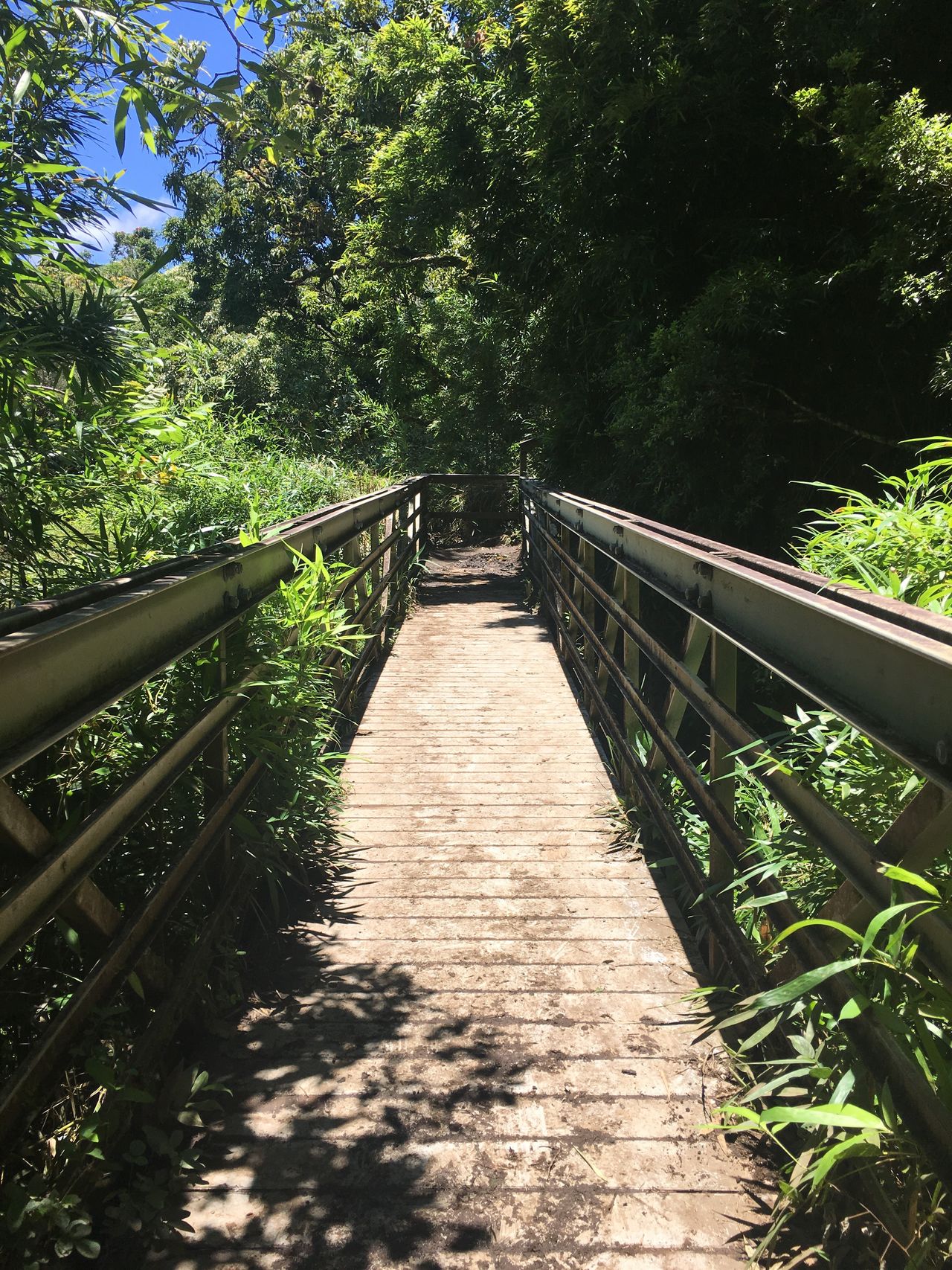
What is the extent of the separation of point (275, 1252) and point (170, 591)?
50.4 inches

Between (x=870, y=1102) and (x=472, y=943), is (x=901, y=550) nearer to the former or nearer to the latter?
(x=870, y=1102)

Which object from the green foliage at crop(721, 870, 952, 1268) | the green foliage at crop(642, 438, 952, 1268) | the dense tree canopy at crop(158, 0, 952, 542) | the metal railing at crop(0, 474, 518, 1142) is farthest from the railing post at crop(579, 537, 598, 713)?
the green foliage at crop(721, 870, 952, 1268)

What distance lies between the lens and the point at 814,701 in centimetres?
249

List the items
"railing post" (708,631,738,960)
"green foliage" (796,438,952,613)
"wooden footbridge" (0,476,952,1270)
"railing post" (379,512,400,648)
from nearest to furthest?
"wooden footbridge" (0,476,952,1270) < "green foliage" (796,438,952,613) < "railing post" (708,631,738,960) < "railing post" (379,512,400,648)

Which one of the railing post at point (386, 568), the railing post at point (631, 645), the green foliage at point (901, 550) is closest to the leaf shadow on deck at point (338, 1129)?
the green foliage at point (901, 550)

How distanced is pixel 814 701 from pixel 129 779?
1.72 meters

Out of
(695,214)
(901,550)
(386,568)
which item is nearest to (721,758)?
(901,550)

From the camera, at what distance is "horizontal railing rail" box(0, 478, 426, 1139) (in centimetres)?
138

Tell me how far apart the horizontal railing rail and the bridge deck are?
0.33 metres

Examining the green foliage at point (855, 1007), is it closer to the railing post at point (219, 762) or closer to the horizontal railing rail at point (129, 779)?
the horizontal railing rail at point (129, 779)

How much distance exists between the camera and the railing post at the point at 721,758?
2.35 m

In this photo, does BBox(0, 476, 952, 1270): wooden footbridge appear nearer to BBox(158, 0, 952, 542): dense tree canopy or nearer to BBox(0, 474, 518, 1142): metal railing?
BBox(0, 474, 518, 1142): metal railing

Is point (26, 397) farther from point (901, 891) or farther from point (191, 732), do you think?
point (901, 891)

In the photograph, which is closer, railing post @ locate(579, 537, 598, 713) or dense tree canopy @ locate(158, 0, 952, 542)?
railing post @ locate(579, 537, 598, 713)
